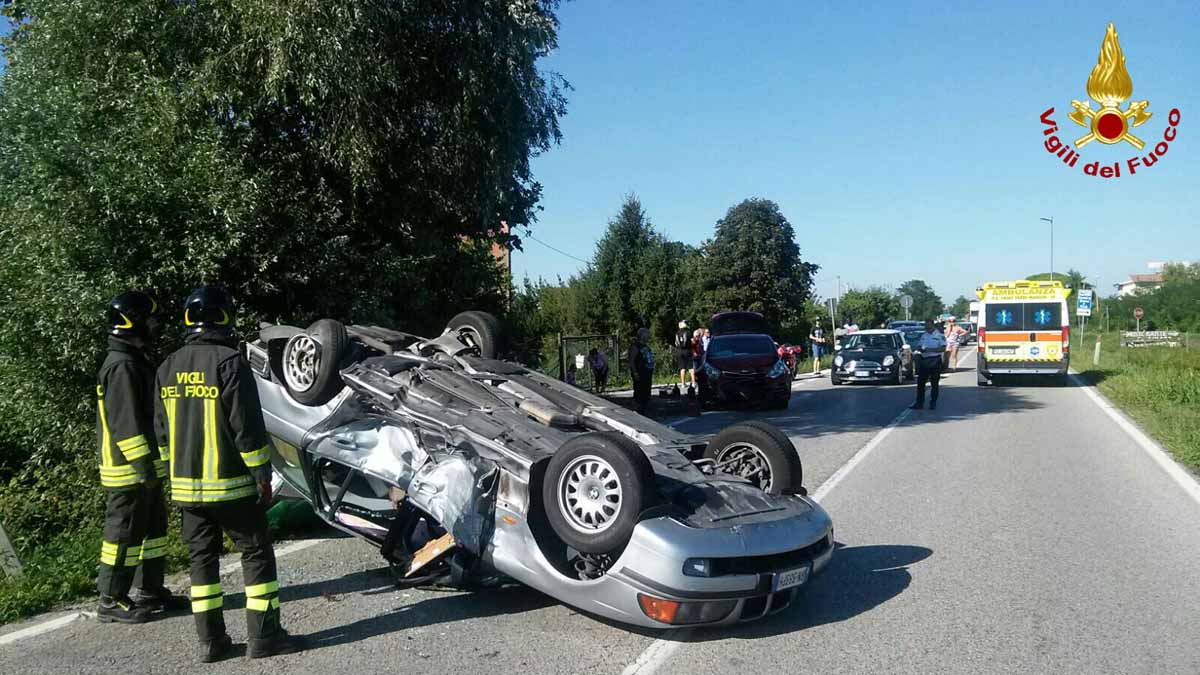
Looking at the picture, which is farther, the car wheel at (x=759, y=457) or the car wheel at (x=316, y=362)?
the car wheel at (x=316, y=362)

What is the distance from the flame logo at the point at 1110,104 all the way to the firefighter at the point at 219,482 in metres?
13.4

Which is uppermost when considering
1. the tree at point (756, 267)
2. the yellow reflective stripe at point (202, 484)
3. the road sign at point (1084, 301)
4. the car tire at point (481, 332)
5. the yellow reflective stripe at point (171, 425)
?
the tree at point (756, 267)

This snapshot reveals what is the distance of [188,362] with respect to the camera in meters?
4.89

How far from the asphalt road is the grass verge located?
423 cm

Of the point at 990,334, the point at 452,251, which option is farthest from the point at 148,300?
the point at 990,334

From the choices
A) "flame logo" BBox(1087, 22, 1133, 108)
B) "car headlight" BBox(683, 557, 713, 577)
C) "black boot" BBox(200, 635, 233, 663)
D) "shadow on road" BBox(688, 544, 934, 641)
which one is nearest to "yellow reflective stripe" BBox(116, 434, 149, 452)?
"black boot" BBox(200, 635, 233, 663)

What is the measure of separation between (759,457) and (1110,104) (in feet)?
37.7

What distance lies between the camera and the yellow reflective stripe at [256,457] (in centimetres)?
480

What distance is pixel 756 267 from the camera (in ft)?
134

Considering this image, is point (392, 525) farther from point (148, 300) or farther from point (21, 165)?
point (21, 165)

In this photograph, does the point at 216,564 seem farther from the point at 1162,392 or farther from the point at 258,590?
the point at 1162,392

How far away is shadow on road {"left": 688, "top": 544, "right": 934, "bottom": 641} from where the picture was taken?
17.0 feet

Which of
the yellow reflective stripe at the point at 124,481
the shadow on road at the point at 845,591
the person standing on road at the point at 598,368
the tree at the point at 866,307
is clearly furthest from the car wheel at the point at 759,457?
the tree at the point at 866,307

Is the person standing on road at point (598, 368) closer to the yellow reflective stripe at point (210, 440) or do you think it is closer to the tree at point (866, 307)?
the yellow reflective stripe at point (210, 440)
